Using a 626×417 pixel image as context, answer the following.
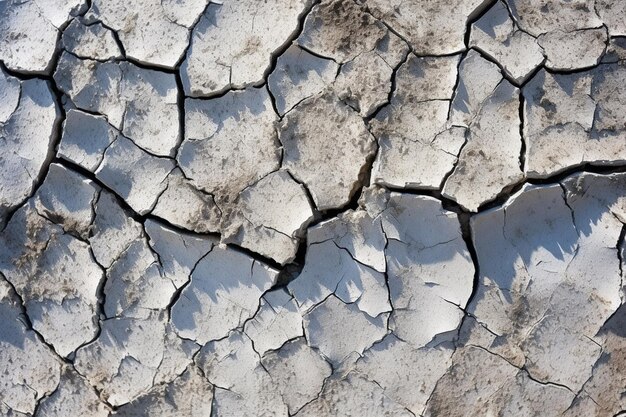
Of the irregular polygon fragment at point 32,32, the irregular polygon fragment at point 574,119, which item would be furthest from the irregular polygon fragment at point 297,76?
the irregular polygon fragment at point 32,32

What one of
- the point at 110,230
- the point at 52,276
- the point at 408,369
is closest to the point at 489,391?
the point at 408,369

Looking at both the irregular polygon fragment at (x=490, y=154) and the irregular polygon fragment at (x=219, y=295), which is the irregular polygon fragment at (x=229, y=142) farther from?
the irregular polygon fragment at (x=490, y=154)

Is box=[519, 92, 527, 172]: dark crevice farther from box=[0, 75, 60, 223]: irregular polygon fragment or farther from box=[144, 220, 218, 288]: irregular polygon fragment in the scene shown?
box=[0, 75, 60, 223]: irregular polygon fragment

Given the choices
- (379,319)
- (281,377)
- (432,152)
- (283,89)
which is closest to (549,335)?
(379,319)

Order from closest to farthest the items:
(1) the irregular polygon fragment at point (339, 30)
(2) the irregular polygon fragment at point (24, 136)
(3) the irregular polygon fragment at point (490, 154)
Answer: (3) the irregular polygon fragment at point (490, 154) < (1) the irregular polygon fragment at point (339, 30) < (2) the irregular polygon fragment at point (24, 136)

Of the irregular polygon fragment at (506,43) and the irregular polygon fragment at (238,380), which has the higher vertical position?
the irregular polygon fragment at (506,43)

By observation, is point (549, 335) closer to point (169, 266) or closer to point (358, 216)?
point (358, 216)

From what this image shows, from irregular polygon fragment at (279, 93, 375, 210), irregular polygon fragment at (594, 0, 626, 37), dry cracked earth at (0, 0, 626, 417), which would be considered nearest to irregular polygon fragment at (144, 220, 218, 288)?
dry cracked earth at (0, 0, 626, 417)

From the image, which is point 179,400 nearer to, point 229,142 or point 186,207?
point 186,207

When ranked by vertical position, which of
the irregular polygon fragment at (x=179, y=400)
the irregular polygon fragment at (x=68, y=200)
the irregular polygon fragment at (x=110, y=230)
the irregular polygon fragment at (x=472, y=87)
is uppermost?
the irregular polygon fragment at (x=472, y=87)
